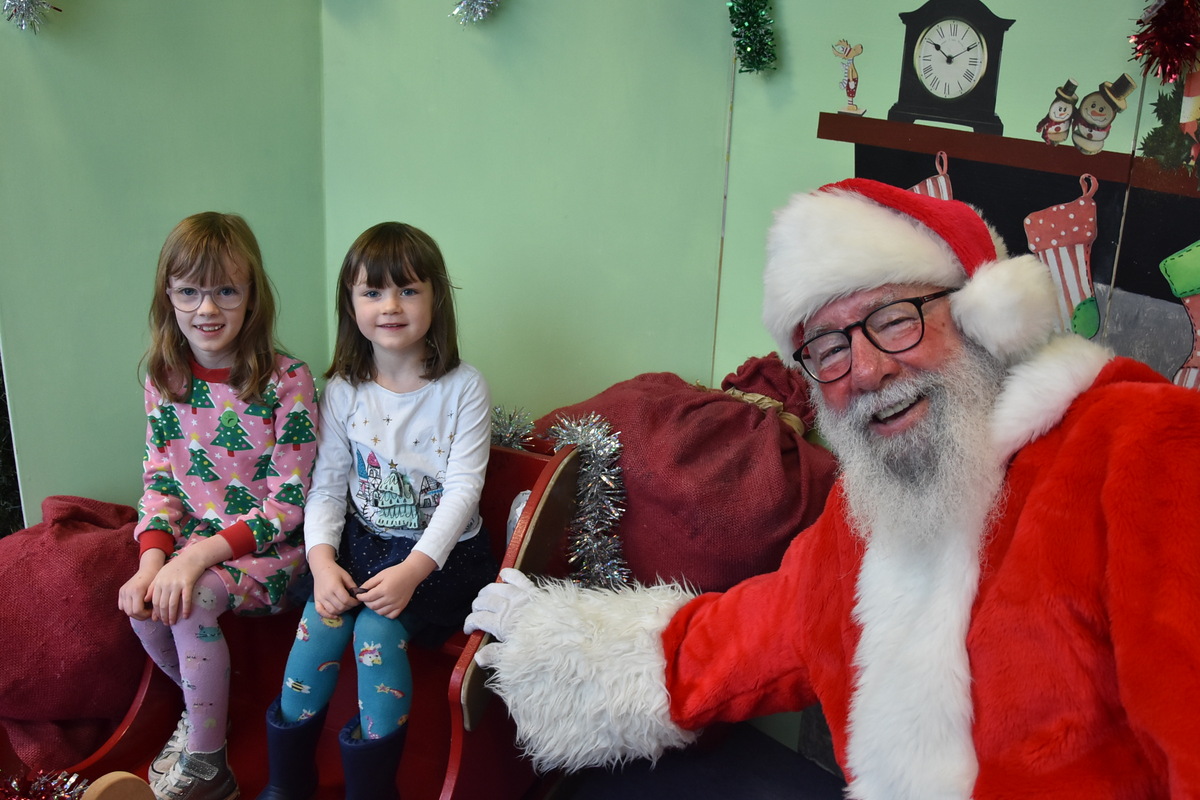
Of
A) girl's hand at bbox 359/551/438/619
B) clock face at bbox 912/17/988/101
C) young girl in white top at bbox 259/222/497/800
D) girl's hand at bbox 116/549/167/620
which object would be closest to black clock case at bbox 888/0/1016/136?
clock face at bbox 912/17/988/101

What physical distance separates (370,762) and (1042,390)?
4.26 feet

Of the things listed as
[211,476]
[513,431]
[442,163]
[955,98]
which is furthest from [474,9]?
[211,476]

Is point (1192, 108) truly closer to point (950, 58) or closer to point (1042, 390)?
point (950, 58)

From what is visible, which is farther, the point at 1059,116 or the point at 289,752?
the point at 289,752

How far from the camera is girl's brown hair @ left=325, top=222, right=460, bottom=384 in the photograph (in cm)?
171

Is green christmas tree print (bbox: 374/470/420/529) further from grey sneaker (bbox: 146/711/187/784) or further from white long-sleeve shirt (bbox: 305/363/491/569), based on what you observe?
grey sneaker (bbox: 146/711/187/784)

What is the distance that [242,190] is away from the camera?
8.08ft

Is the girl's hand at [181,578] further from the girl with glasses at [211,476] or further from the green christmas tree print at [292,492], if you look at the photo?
the green christmas tree print at [292,492]

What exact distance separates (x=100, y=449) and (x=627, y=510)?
1.40m

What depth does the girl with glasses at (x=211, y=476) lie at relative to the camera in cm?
176

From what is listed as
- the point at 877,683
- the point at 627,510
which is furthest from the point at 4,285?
the point at 877,683

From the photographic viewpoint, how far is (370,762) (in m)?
1.59

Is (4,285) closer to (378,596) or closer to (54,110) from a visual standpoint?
(54,110)

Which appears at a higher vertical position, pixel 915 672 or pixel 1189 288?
pixel 1189 288
